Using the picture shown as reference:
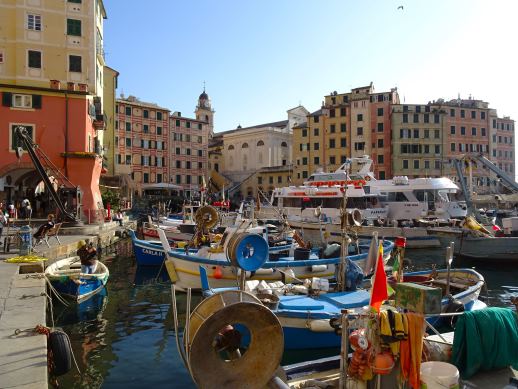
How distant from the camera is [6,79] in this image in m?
33.2

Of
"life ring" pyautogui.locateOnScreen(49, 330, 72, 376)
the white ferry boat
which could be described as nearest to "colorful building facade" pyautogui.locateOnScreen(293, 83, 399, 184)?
the white ferry boat

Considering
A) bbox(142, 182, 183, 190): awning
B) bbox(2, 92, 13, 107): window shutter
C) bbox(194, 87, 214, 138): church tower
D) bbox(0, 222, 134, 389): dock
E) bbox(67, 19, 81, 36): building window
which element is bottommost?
bbox(0, 222, 134, 389): dock

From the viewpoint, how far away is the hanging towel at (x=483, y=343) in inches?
266

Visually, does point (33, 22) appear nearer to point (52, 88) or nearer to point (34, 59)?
point (34, 59)

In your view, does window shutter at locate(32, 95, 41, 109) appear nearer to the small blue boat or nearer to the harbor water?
the small blue boat

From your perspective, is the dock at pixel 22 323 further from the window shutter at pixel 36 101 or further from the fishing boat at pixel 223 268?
the window shutter at pixel 36 101

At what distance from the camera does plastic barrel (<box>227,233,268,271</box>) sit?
10.0m

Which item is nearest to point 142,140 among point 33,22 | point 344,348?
point 33,22

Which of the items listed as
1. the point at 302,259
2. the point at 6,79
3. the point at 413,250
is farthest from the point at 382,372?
the point at 6,79

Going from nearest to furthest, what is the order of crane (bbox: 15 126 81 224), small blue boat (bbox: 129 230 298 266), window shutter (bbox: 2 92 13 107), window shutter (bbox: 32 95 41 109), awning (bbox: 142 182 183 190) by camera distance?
small blue boat (bbox: 129 230 298 266) → crane (bbox: 15 126 81 224) → window shutter (bbox: 2 92 13 107) → window shutter (bbox: 32 95 41 109) → awning (bbox: 142 182 183 190)

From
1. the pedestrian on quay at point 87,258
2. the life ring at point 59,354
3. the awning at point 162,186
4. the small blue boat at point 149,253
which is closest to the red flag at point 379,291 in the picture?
the life ring at point 59,354

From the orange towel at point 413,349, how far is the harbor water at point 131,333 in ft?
16.5

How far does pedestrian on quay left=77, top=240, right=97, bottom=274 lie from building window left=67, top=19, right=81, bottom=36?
85.5 feet

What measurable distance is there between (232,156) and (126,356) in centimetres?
7059
